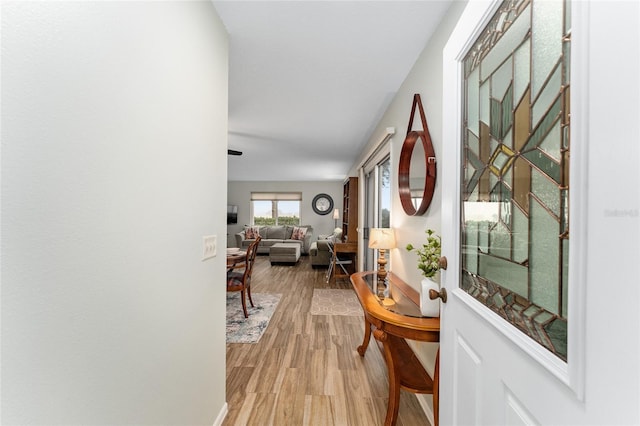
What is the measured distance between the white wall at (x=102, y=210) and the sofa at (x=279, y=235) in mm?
→ 6737

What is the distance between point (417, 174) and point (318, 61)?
3.70ft

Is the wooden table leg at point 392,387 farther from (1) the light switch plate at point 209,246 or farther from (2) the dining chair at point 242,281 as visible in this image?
(2) the dining chair at point 242,281

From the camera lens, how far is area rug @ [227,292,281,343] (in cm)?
275

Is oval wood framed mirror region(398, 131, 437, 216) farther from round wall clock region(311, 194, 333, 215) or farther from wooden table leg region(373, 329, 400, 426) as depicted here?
round wall clock region(311, 194, 333, 215)

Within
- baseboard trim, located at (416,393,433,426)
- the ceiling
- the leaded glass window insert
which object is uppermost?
the ceiling

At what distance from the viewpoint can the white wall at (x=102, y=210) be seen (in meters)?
0.55

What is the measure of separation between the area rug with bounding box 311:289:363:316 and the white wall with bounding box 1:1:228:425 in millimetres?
2316

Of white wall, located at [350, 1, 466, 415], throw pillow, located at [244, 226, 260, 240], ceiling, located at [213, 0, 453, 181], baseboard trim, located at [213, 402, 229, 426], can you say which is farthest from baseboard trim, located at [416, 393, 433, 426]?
throw pillow, located at [244, 226, 260, 240]

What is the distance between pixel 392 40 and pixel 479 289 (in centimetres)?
163

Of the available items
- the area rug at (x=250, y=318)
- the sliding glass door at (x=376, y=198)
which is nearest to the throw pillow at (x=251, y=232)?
the area rug at (x=250, y=318)

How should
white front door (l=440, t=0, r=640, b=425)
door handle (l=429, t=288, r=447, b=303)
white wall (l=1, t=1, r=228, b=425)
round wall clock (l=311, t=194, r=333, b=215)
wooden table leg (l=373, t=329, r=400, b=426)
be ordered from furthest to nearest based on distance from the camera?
round wall clock (l=311, t=194, r=333, b=215)
wooden table leg (l=373, t=329, r=400, b=426)
door handle (l=429, t=288, r=447, b=303)
white wall (l=1, t=1, r=228, b=425)
white front door (l=440, t=0, r=640, b=425)

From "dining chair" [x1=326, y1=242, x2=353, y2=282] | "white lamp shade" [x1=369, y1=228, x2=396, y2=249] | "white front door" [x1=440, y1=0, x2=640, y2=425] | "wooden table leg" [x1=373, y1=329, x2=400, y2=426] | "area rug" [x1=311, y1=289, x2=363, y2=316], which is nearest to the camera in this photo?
"white front door" [x1=440, y1=0, x2=640, y2=425]

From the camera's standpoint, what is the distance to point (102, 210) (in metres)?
0.75

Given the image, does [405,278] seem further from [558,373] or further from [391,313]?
[558,373]
